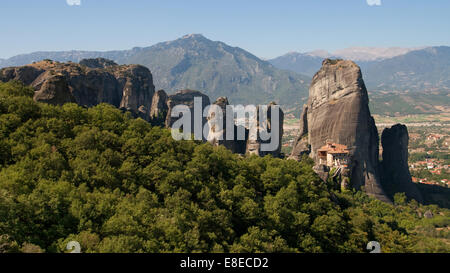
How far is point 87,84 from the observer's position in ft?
213

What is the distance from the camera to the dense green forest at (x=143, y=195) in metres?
20.1

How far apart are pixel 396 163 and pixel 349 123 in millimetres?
16585

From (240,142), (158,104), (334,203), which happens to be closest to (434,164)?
(240,142)

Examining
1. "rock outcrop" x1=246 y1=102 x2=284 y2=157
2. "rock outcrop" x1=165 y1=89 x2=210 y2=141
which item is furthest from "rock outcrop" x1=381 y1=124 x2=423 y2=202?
"rock outcrop" x1=165 y1=89 x2=210 y2=141

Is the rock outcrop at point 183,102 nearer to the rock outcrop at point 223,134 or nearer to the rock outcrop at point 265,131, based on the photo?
the rock outcrop at point 223,134

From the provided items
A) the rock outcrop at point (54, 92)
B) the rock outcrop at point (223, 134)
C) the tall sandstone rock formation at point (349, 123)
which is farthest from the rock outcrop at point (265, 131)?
the rock outcrop at point (54, 92)

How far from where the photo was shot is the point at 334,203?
1369 inches

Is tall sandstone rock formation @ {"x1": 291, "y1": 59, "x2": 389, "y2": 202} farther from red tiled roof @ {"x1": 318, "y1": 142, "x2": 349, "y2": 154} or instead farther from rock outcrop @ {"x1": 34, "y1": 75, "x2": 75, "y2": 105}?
rock outcrop @ {"x1": 34, "y1": 75, "x2": 75, "y2": 105}

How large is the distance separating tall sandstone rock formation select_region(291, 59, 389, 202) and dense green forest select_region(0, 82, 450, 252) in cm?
2467

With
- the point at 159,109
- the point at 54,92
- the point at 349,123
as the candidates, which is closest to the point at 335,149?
the point at 349,123

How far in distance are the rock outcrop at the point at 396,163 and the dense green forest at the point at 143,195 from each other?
34861mm

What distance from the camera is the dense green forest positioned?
2011cm

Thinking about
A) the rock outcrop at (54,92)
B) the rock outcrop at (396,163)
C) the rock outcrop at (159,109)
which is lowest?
the rock outcrop at (396,163)

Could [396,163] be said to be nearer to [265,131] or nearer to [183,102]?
[265,131]
